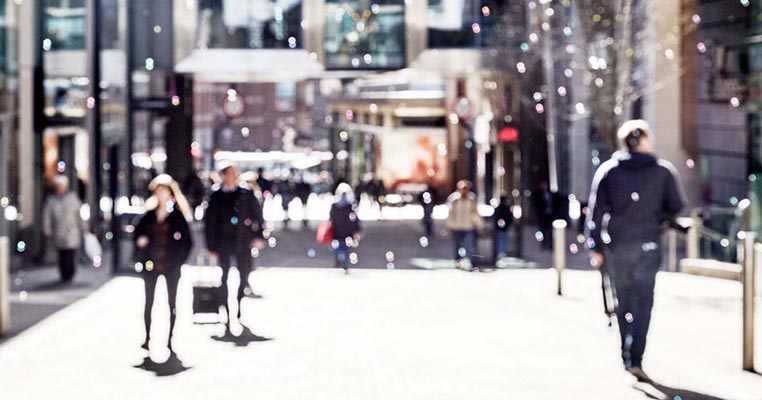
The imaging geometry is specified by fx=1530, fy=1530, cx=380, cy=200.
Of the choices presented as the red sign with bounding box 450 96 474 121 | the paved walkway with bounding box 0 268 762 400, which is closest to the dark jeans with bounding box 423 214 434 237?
the red sign with bounding box 450 96 474 121

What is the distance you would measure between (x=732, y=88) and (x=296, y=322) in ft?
48.7

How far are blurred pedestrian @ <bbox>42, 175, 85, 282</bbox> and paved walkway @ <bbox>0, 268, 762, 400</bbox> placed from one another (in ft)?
6.63

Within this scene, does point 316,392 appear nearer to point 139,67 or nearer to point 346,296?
point 346,296

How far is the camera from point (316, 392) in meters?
10.3

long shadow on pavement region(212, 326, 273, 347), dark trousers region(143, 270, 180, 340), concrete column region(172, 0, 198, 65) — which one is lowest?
long shadow on pavement region(212, 326, 273, 347)

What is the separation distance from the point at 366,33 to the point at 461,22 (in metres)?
2.89

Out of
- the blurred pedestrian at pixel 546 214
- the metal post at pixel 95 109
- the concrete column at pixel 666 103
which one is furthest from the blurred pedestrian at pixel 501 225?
the metal post at pixel 95 109

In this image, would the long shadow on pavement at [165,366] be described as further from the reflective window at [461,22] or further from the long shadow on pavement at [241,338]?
the reflective window at [461,22]

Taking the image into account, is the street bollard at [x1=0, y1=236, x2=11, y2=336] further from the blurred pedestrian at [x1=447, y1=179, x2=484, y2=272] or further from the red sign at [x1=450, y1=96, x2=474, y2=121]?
the red sign at [x1=450, y1=96, x2=474, y2=121]

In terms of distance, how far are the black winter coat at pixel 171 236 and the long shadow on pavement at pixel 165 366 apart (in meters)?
Answer: 0.96

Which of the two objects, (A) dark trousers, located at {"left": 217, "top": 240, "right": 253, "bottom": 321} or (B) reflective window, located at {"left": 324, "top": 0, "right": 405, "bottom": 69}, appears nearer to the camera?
(A) dark trousers, located at {"left": 217, "top": 240, "right": 253, "bottom": 321}

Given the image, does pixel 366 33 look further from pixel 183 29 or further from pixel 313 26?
pixel 183 29

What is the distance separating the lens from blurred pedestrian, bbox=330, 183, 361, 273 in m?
24.5

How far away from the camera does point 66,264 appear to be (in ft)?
71.8
